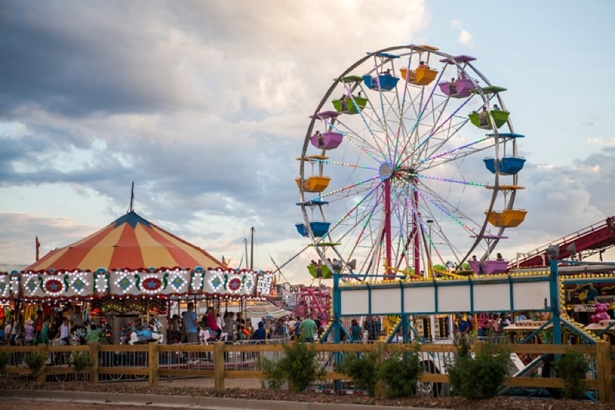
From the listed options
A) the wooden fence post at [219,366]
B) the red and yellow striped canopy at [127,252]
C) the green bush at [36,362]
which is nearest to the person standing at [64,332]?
the red and yellow striped canopy at [127,252]

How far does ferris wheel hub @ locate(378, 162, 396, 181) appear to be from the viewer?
32969 millimetres

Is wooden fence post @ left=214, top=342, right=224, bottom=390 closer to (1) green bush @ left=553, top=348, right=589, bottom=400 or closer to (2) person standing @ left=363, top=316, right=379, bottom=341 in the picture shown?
(1) green bush @ left=553, top=348, right=589, bottom=400

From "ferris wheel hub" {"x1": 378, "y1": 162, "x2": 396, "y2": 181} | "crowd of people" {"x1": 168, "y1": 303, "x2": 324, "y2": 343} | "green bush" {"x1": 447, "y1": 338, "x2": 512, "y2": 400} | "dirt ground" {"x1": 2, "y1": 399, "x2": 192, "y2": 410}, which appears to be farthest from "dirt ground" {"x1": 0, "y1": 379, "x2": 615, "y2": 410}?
"ferris wheel hub" {"x1": 378, "y1": 162, "x2": 396, "y2": 181}

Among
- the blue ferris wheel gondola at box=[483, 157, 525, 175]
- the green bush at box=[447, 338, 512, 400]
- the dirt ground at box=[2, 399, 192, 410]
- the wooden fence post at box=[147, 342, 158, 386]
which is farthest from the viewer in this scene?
the blue ferris wheel gondola at box=[483, 157, 525, 175]

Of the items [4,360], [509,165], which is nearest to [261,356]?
→ [4,360]

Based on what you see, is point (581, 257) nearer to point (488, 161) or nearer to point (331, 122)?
point (488, 161)

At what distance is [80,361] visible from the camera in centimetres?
1697

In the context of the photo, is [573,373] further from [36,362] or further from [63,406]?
[36,362]

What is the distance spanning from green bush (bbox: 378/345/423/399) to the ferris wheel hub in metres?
20.4

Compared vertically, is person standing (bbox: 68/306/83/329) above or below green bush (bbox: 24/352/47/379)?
above

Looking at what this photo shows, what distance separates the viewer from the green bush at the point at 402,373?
1284cm

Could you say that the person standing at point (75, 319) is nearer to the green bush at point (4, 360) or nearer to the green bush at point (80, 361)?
the green bush at point (4, 360)

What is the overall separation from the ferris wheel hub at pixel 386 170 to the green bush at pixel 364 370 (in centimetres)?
2008

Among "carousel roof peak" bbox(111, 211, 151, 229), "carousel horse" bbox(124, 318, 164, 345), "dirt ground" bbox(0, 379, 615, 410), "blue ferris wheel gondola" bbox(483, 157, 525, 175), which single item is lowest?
"dirt ground" bbox(0, 379, 615, 410)
